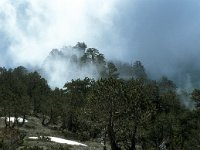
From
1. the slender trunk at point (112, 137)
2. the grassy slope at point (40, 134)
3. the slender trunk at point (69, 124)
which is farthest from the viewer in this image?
the slender trunk at point (69, 124)

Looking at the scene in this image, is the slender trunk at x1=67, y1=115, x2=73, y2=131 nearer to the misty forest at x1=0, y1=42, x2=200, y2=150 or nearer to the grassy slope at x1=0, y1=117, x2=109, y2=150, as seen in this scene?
the misty forest at x1=0, y1=42, x2=200, y2=150

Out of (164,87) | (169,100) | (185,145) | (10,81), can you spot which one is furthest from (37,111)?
(164,87)

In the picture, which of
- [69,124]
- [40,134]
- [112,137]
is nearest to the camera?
[112,137]

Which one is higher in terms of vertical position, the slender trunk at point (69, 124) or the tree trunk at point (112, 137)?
the slender trunk at point (69, 124)

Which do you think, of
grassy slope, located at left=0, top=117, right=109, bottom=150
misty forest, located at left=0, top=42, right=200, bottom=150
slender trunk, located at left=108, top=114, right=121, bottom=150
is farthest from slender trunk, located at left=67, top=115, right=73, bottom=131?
slender trunk, located at left=108, top=114, right=121, bottom=150

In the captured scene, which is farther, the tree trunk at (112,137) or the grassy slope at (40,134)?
the grassy slope at (40,134)

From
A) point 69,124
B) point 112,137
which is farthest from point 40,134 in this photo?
point 112,137

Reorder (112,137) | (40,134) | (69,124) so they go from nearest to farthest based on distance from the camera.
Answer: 1. (112,137)
2. (40,134)
3. (69,124)

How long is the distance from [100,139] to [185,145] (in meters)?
25.9

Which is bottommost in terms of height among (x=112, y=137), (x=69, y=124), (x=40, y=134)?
(x=112, y=137)

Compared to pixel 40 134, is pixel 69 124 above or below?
above

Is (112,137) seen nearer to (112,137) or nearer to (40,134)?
(112,137)

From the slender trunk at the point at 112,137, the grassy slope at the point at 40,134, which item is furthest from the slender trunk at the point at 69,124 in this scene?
the slender trunk at the point at 112,137

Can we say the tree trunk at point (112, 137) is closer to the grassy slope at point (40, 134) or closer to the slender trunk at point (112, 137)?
the slender trunk at point (112, 137)
